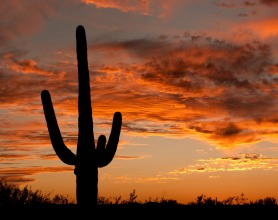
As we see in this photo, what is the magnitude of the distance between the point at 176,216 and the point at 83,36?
18.3 feet

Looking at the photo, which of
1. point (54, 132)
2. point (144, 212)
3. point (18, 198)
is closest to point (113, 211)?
point (144, 212)

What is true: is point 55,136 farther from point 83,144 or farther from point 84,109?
point 84,109

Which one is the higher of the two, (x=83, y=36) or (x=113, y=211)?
(x=83, y=36)

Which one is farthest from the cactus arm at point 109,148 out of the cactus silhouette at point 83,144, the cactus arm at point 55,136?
the cactus arm at point 55,136

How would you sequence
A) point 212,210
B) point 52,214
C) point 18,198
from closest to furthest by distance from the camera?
point 52,214
point 212,210
point 18,198

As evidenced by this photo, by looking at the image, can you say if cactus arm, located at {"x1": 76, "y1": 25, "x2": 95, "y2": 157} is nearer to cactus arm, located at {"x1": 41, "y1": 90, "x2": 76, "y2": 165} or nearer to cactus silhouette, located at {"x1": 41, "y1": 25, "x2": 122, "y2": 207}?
cactus silhouette, located at {"x1": 41, "y1": 25, "x2": 122, "y2": 207}

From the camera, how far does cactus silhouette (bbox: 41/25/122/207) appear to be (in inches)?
492

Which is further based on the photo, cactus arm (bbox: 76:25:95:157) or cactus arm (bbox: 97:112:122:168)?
cactus arm (bbox: 97:112:122:168)

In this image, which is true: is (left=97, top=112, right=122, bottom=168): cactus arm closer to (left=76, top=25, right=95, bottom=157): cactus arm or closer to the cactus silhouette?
the cactus silhouette

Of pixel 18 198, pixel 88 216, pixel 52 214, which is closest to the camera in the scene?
pixel 88 216

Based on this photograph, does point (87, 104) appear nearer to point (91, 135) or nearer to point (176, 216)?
point (91, 135)

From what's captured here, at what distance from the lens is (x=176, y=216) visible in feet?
49.1

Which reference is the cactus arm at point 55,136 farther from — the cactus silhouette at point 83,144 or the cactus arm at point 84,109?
the cactus arm at point 84,109

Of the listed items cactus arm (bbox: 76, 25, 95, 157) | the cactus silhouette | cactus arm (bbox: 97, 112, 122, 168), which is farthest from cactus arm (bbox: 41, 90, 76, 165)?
cactus arm (bbox: 97, 112, 122, 168)
